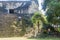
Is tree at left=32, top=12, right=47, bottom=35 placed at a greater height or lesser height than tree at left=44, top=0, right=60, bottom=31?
lesser

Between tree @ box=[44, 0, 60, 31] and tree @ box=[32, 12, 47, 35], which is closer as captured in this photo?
tree @ box=[44, 0, 60, 31]

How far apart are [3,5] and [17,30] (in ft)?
14.1

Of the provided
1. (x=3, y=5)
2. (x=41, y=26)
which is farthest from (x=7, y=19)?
(x=41, y=26)

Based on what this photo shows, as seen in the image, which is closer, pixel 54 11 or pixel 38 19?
pixel 54 11

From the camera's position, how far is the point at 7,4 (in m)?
22.2

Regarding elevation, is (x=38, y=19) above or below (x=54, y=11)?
below

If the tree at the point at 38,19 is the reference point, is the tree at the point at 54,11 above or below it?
above

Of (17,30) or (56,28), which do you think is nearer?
(56,28)

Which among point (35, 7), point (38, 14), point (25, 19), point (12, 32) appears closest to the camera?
point (38, 14)

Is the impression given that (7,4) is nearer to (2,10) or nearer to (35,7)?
(2,10)

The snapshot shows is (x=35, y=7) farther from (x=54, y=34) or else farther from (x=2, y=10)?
(x=54, y=34)

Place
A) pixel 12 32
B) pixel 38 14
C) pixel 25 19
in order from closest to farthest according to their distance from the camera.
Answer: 1. pixel 38 14
2. pixel 12 32
3. pixel 25 19

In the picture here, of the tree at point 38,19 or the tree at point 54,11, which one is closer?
the tree at point 54,11

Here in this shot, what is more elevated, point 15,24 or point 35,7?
point 35,7
